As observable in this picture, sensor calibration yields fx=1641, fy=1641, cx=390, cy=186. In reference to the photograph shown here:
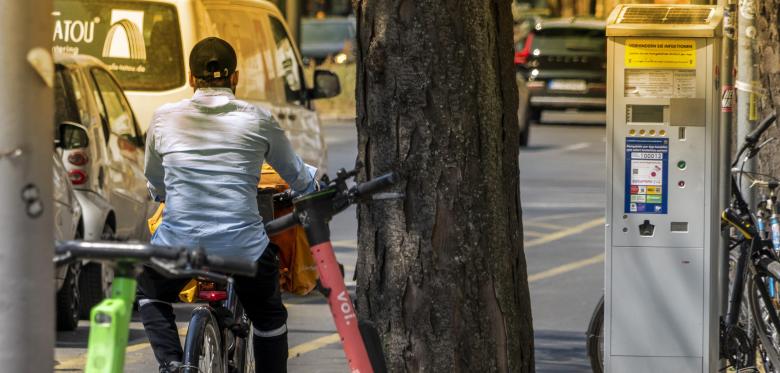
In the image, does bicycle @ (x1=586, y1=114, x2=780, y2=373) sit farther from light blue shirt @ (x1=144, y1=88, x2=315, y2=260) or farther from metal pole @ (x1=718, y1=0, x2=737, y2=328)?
light blue shirt @ (x1=144, y1=88, x2=315, y2=260)

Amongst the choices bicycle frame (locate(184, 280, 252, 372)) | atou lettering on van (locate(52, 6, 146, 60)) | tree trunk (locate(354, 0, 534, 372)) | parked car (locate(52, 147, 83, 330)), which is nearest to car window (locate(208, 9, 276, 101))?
atou lettering on van (locate(52, 6, 146, 60))

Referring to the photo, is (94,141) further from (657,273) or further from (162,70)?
(657,273)

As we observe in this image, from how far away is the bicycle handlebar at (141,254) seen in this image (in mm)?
3482

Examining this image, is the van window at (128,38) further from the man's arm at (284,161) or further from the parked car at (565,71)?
the parked car at (565,71)

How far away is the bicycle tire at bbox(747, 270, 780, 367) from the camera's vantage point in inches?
274

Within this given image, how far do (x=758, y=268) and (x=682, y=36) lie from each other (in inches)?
48.4

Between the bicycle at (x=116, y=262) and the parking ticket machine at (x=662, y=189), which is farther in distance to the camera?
the parking ticket machine at (x=662, y=189)

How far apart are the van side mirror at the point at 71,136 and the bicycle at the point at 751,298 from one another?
3.51 metres

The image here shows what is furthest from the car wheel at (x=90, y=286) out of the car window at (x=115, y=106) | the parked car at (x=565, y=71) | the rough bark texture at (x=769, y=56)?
the parked car at (x=565, y=71)

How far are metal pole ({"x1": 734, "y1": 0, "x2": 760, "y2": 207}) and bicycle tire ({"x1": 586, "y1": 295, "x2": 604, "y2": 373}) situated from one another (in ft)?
4.35

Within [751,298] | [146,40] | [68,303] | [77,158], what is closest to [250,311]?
[751,298]

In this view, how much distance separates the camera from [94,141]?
9836 mm

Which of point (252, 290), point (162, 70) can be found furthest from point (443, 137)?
point (162, 70)

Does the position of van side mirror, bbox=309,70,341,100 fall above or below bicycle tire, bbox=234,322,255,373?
above
